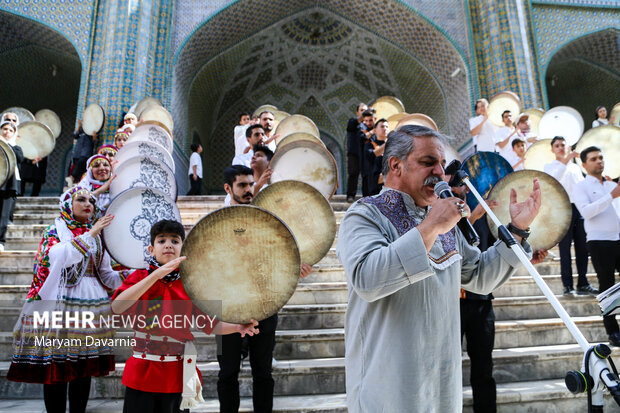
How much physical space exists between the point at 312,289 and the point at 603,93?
13.0m

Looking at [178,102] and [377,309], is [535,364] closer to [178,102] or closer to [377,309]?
[377,309]

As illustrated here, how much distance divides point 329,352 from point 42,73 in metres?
13.2

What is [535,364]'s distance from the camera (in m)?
3.40

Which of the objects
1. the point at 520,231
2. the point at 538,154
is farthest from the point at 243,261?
the point at 538,154

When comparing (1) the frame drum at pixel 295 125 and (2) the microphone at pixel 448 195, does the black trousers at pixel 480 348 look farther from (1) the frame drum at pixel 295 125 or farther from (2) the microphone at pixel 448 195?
(1) the frame drum at pixel 295 125

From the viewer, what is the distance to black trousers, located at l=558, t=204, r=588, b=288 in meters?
4.48

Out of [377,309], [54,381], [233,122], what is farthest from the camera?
[233,122]

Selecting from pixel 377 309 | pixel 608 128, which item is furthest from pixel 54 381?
pixel 608 128

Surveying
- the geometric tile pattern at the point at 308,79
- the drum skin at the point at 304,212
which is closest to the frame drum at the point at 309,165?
the drum skin at the point at 304,212

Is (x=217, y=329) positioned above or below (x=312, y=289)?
below

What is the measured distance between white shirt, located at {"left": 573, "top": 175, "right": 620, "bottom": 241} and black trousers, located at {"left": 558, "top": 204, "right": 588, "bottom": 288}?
1.18 feet

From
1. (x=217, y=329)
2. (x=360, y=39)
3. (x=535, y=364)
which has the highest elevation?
(x=360, y=39)

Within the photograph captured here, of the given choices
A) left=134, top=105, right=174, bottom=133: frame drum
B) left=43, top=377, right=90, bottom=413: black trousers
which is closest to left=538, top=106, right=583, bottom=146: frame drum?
left=134, top=105, right=174, bottom=133: frame drum

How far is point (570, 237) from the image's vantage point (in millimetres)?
4625
